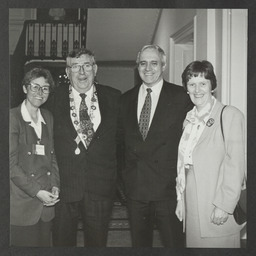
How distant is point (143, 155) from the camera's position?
3031 millimetres

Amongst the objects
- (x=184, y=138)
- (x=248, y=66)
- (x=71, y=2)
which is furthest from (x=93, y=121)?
(x=248, y=66)

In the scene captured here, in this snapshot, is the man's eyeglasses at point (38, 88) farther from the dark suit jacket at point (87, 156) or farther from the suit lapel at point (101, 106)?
the suit lapel at point (101, 106)

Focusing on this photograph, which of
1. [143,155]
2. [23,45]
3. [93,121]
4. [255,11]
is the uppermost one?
[255,11]

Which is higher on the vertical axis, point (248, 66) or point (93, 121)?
point (248, 66)

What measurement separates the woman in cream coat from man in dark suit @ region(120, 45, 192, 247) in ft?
0.18

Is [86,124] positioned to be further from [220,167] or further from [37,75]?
[220,167]

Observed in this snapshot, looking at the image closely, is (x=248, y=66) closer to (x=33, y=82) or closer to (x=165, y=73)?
(x=165, y=73)

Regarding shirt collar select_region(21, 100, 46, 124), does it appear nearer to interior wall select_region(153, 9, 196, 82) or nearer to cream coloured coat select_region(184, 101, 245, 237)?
interior wall select_region(153, 9, 196, 82)

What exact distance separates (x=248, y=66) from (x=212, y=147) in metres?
0.55

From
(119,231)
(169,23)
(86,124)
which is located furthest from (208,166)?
(169,23)

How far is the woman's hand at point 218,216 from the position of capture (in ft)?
9.73

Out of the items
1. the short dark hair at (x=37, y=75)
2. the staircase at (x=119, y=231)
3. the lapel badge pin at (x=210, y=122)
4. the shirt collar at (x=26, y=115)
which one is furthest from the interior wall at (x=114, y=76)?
the staircase at (x=119, y=231)

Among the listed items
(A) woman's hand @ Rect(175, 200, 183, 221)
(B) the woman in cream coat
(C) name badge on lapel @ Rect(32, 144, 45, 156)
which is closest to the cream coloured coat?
(B) the woman in cream coat

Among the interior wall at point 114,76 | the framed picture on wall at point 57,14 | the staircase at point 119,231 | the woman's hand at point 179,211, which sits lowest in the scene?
the staircase at point 119,231
